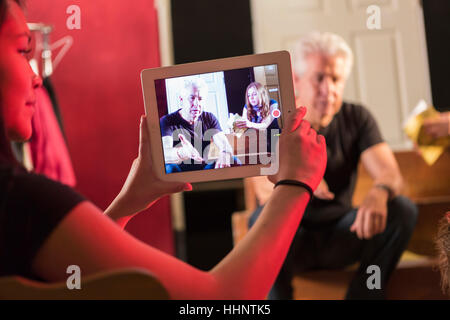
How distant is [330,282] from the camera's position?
59.3 inches

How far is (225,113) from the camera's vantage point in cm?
71

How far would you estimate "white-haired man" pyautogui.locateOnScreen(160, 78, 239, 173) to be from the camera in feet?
2.34

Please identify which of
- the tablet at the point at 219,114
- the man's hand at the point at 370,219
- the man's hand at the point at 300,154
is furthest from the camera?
the man's hand at the point at 370,219

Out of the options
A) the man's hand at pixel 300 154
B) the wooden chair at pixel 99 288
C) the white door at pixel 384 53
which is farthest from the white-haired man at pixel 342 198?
the white door at pixel 384 53

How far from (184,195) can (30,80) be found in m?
2.38

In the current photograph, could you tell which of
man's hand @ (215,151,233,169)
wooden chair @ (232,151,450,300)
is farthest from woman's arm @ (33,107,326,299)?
wooden chair @ (232,151,450,300)

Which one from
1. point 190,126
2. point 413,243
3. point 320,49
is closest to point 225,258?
point 190,126

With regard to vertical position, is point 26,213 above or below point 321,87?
below

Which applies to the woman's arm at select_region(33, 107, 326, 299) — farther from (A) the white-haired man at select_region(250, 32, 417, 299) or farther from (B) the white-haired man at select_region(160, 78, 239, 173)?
(A) the white-haired man at select_region(250, 32, 417, 299)

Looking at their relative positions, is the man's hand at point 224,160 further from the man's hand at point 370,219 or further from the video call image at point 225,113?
the man's hand at point 370,219

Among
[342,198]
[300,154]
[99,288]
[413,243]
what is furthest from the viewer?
[413,243]

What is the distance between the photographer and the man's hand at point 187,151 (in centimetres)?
73

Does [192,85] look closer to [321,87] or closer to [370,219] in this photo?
[370,219]

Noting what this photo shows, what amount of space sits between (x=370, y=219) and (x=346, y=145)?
326 mm
